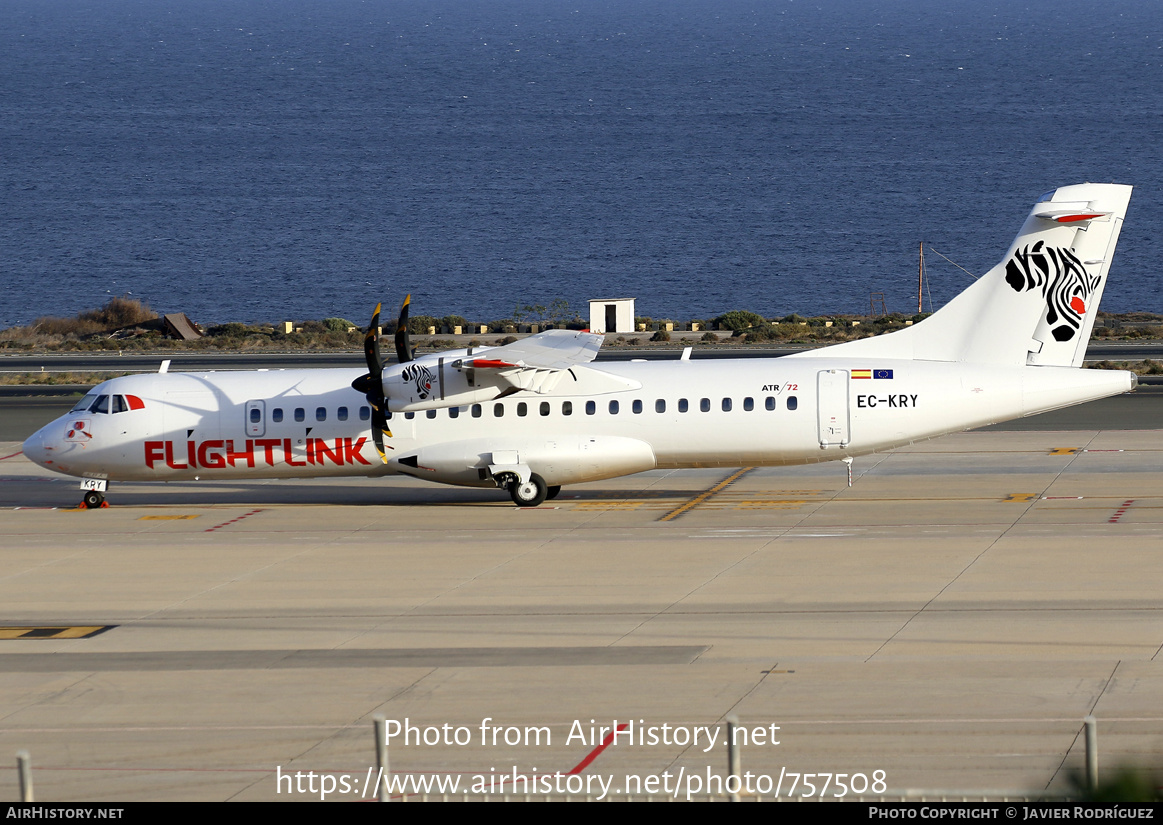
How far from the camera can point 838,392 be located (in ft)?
106

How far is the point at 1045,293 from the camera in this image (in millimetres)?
32312

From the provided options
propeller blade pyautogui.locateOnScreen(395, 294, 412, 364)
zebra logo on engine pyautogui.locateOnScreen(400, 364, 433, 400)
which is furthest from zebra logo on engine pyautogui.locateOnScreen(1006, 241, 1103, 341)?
propeller blade pyautogui.locateOnScreen(395, 294, 412, 364)

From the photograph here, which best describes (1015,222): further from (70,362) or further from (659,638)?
(659,638)

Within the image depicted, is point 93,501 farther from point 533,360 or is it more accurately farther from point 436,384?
point 533,360

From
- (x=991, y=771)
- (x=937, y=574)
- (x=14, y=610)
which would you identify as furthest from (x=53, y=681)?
(x=937, y=574)

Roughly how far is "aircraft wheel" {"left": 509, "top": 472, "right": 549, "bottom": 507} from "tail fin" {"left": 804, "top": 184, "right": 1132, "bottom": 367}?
10.00m

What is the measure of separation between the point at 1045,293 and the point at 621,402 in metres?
10.2

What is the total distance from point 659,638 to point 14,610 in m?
11.8

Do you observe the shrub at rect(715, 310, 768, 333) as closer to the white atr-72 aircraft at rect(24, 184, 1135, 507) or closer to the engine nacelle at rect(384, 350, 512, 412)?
the white atr-72 aircraft at rect(24, 184, 1135, 507)

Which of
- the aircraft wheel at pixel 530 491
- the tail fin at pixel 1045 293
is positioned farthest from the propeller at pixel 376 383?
the tail fin at pixel 1045 293

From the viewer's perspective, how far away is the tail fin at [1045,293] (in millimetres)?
32031

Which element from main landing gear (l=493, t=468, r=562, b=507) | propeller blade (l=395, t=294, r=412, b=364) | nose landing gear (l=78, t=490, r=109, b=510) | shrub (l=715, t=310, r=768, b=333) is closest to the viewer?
propeller blade (l=395, t=294, r=412, b=364)

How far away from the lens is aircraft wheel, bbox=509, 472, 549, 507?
111 ft

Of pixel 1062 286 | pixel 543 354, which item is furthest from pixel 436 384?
pixel 1062 286
